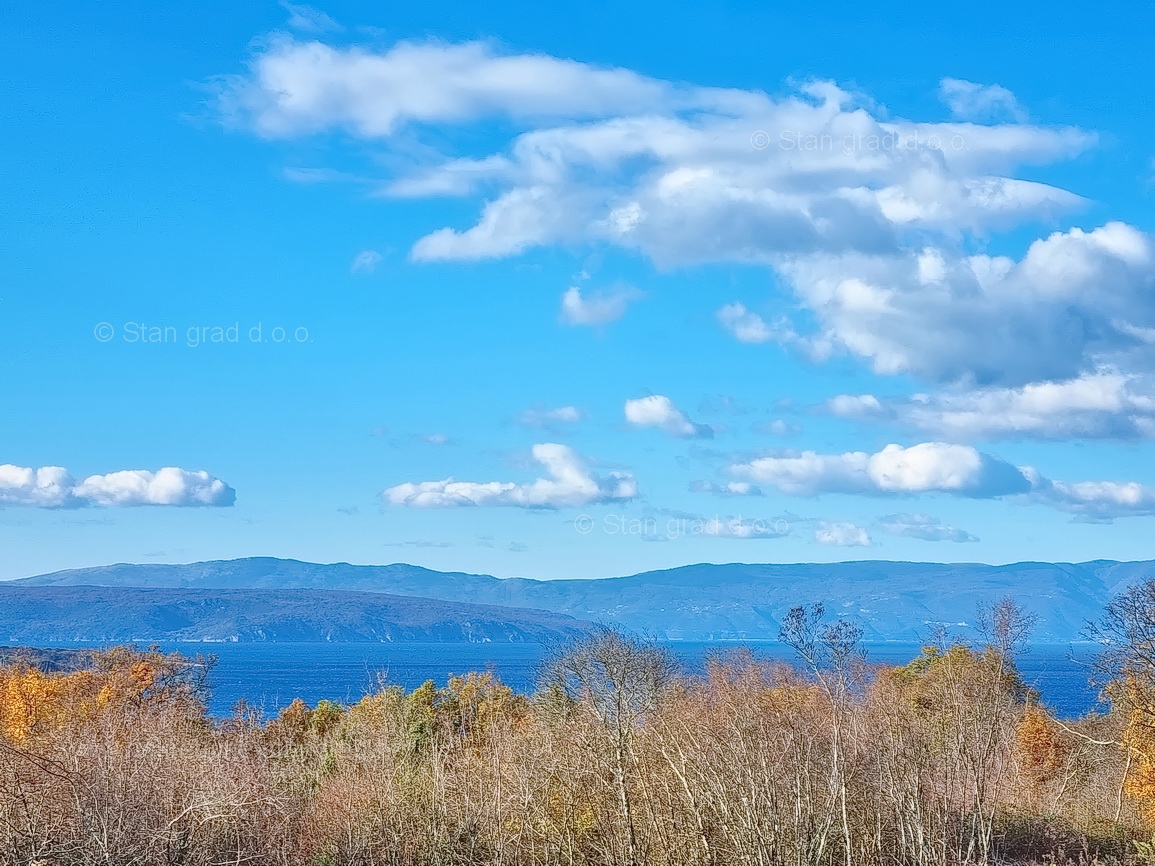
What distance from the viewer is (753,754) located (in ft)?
51.1

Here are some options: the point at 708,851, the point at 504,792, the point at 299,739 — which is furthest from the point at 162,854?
the point at 299,739

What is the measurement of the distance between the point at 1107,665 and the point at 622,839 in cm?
1905

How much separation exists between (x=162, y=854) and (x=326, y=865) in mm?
3179

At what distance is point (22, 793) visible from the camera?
18.6m

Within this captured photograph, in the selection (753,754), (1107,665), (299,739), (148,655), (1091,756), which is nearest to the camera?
(753,754)

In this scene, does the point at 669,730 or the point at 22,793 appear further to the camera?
the point at 22,793

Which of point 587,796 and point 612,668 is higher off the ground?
point 612,668

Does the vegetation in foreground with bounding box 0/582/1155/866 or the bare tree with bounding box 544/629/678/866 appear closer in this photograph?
the vegetation in foreground with bounding box 0/582/1155/866

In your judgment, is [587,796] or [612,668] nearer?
[587,796]

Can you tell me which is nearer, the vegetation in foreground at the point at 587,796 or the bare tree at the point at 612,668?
the vegetation in foreground at the point at 587,796

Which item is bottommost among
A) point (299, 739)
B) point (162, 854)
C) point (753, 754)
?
point (299, 739)

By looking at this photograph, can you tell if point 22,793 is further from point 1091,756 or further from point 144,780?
point 1091,756

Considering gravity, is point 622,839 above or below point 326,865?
above

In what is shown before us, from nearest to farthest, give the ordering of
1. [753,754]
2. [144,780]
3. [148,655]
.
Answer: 1. [753,754]
2. [144,780]
3. [148,655]
